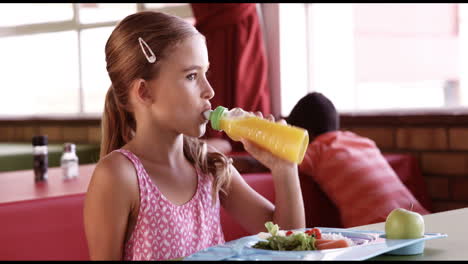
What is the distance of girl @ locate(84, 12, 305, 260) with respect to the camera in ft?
4.46

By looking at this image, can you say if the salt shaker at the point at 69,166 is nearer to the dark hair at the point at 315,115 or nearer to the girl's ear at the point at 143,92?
the dark hair at the point at 315,115

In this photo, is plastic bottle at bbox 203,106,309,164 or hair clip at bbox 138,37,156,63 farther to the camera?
hair clip at bbox 138,37,156,63

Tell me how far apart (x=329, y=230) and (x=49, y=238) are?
0.89m

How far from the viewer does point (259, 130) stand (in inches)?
52.7

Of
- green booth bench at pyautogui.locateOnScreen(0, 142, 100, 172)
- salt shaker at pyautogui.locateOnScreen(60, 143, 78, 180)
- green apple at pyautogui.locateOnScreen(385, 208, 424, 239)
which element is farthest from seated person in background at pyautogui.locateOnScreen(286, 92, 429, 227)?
green booth bench at pyautogui.locateOnScreen(0, 142, 100, 172)

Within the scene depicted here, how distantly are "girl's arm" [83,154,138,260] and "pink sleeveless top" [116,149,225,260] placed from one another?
39mm

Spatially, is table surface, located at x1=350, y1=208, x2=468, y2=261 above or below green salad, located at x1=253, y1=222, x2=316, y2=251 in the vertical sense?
below

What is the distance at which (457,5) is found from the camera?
2.99 metres

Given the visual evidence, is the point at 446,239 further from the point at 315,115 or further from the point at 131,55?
the point at 315,115

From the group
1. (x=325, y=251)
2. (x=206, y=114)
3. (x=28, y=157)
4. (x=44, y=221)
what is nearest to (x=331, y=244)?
(x=325, y=251)

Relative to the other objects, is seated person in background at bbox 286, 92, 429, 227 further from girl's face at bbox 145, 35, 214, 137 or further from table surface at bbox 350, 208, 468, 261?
girl's face at bbox 145, 35, 214, 137

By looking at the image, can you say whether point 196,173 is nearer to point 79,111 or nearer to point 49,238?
point 49,238

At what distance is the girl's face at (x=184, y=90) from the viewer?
1379 millimetres

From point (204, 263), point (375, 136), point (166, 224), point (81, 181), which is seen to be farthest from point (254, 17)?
point (204, 263)
